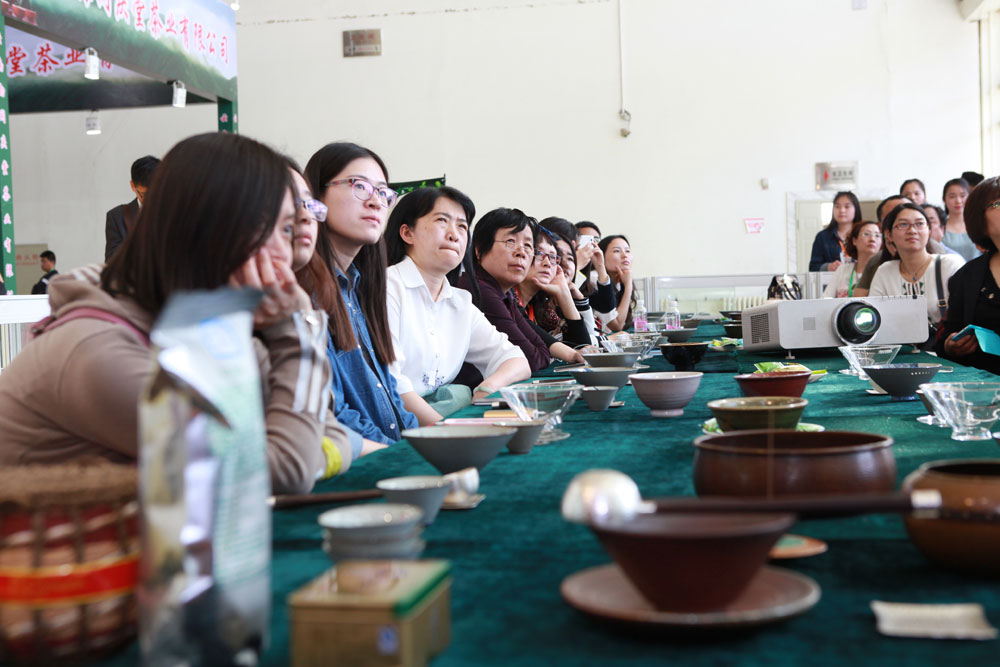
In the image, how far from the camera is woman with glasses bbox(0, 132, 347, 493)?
1012mm

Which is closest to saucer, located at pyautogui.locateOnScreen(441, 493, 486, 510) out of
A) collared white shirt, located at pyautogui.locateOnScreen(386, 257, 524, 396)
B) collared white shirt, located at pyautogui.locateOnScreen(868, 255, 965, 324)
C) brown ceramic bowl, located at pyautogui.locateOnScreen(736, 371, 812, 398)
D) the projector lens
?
brown ceramic bowl, located at pyautogui.locateOnScreen(736, 371, 812, 398)

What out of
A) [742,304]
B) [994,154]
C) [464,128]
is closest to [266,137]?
[464,128]

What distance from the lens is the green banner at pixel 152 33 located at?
4.20 metres

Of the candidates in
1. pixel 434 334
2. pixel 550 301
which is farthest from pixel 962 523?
pixel 550 301

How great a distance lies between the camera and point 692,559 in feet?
1.85

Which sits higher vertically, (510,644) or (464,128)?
(464,128)

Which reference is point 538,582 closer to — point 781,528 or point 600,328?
point 781,528

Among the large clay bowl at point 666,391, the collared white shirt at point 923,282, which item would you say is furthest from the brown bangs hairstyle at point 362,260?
the collared white shirt at point 923,282

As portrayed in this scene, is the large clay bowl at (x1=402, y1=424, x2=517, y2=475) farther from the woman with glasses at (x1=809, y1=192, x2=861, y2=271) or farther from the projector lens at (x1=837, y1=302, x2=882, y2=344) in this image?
the woman with glasses at (x1=809, y1=192, x2=861, y2=271)

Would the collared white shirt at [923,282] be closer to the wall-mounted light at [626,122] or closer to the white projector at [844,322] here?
the white projector at [844,322]

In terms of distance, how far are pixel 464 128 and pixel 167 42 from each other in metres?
3.94

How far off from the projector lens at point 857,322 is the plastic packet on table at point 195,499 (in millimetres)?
2736

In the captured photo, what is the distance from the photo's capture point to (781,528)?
570 millimetres

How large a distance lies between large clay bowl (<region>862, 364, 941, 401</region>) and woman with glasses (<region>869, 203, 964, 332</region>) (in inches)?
101
